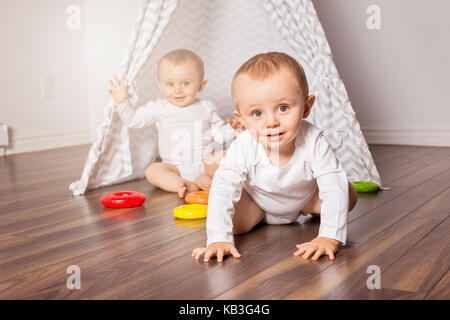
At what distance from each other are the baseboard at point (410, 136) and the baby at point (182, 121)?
1.22 metres

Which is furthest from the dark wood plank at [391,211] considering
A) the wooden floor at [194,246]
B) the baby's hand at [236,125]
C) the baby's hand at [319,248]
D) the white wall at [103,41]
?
the white wall at [103,41]

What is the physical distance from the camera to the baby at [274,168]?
3.71ft

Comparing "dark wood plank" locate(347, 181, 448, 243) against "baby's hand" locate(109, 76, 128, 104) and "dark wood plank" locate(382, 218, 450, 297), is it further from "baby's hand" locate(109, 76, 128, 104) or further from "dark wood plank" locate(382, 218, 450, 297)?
"baby's hand" locate(109, 76, 128, 104)

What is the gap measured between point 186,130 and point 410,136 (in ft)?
4.71

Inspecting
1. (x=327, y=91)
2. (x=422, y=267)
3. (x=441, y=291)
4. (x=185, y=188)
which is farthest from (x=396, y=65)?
(x=441, y=291)

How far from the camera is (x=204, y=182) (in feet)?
6.31

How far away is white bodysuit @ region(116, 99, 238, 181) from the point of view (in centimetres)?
205

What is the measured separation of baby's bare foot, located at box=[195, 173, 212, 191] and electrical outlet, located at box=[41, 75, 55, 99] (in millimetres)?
1580

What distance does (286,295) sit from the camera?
3.02ft

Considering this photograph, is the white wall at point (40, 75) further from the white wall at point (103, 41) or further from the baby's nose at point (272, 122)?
the baby's nose at point (272, 122)

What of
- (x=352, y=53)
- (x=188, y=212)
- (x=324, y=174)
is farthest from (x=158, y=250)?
(x=352, y=53)

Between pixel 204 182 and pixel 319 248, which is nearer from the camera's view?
pixel 319 248

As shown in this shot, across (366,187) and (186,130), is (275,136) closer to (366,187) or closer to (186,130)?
(366,187)

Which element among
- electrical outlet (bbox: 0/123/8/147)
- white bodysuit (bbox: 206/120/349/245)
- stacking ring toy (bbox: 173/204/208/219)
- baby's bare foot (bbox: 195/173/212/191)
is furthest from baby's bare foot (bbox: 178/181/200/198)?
electrical outlet (bbox: 0/123/8/147)
